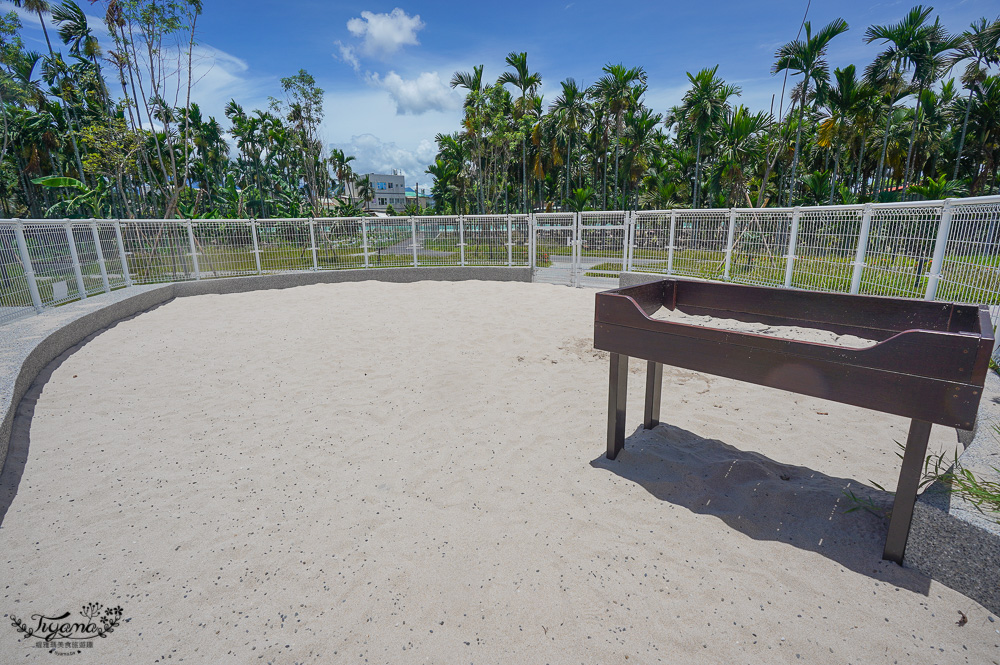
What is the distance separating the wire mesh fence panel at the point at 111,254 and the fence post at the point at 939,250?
14533mm

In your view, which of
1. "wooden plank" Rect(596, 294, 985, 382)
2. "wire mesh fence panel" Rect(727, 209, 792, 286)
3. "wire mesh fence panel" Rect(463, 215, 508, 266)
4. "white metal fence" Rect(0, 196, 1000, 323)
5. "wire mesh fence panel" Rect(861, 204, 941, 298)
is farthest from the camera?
"wire mesh fence panel" Rect(463, 215, 508, 266)

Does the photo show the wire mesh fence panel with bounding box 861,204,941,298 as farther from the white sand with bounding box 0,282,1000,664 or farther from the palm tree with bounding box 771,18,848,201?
the palm tree with bounding box 771,18,848,201

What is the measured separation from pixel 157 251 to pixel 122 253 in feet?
3.18

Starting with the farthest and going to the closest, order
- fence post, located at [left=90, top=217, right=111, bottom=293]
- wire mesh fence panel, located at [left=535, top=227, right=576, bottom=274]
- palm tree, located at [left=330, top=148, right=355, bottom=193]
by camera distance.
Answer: palm tree, located at [left=330, top=148, right=355, bottom=193] → wire mesh fence panel, located at [left=535, top=227, right=576, bottom=274] → fence post, located at [left=90, top=217, right=111, bottom=293]

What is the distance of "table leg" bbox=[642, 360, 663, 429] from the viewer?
12.3 feet

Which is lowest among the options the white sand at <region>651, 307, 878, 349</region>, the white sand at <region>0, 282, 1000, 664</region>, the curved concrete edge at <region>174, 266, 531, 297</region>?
the white sand at <region>0, 282, 1000, 664</region>

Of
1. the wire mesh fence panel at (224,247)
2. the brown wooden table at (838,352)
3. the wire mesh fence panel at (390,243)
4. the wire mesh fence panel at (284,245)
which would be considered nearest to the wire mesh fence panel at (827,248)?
the brown wooden table at (838,352)

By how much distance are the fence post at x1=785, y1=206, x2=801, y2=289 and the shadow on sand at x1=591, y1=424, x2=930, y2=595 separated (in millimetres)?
6381

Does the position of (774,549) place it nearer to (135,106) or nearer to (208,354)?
(208,354)

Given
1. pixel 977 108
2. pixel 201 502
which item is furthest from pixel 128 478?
pixel 977 108

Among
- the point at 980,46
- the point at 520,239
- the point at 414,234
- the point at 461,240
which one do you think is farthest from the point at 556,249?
the point at 980,46

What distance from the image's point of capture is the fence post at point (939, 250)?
533 centimetres

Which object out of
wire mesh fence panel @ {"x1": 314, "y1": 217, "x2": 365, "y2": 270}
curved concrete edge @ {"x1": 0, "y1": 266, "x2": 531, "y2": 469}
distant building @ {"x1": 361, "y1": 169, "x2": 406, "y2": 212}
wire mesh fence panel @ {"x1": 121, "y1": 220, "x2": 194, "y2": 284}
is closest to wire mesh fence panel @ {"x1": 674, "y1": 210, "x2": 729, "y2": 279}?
curved concrete edge @ {"x1": 0, "y1": 266, "x2": 531, "y2": 469}

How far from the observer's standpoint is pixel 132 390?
5082 millimetres
